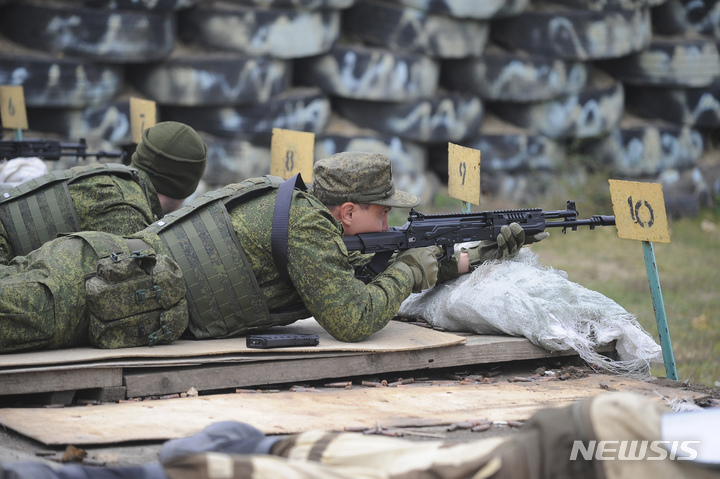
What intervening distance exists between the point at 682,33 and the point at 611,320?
320 inches

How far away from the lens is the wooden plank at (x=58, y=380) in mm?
2990

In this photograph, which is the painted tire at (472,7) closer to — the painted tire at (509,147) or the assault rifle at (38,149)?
the painted tire at (509,147)

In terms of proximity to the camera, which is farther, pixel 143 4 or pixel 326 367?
pixel 143 4

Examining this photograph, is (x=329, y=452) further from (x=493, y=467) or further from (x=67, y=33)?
(x=67, y=33)

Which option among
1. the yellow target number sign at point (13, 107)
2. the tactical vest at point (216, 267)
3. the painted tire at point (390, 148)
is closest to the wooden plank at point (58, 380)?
the tactical vest at point (216, 267)

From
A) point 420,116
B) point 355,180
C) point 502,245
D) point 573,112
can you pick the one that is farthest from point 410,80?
point 355,180

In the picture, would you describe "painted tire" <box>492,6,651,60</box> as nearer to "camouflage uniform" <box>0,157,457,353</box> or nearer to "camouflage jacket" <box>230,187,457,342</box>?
"camouflage uniform" <box>0,157,457,353</box>

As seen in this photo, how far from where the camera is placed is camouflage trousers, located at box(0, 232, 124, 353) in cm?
313

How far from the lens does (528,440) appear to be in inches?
74.8

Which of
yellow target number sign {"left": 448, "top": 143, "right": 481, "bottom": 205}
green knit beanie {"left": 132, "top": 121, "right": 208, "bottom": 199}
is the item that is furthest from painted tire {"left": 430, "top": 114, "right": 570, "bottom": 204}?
green knit beanie {"left": 132, "top": 121, "right": 208, "bottom": 199}

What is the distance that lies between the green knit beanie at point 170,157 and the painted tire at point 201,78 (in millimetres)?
3747

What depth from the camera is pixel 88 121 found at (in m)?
7.48

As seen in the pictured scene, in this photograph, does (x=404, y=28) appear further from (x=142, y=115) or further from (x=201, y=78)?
(x=142, y=115)

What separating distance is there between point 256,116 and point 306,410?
223 inches
